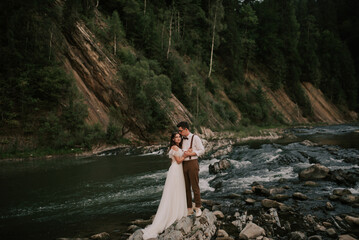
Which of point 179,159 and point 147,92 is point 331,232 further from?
point 147,92

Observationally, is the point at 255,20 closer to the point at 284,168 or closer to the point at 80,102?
the point at 80,102

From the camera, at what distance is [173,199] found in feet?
20.4

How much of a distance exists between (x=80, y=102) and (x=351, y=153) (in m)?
22.8

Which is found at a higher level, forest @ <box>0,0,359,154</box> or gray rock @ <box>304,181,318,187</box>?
forest @ <box>0,0,359,154</box>

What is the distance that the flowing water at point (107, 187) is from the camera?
7641 millimetres

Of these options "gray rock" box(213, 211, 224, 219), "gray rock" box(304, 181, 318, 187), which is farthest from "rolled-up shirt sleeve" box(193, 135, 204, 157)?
"gray rock" box(304, 181, 318, 187)

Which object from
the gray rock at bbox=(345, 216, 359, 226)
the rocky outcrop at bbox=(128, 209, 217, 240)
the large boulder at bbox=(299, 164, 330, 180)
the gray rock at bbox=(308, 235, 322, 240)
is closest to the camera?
the rocky outcrop at bbox=(128, 209, 217, 240)

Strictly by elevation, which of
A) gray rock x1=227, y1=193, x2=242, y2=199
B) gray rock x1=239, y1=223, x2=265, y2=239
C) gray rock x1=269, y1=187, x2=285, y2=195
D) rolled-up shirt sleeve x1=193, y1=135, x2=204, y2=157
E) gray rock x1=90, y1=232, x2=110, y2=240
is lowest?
gray rock x1=269, y1=187, x2=285, y2=195

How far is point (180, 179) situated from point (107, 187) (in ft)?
21.4

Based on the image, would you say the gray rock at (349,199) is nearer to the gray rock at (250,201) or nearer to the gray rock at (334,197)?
the gray rock at (334,197)

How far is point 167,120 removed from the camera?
28844 millimetres

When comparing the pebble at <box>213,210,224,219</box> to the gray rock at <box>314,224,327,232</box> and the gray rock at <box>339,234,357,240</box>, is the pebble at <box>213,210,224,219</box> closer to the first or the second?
the gray rock at <box>314,224,327,232</box>

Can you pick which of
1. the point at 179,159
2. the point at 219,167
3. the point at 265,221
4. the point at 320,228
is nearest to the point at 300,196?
the point at 320,228

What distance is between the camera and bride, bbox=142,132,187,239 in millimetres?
6090
